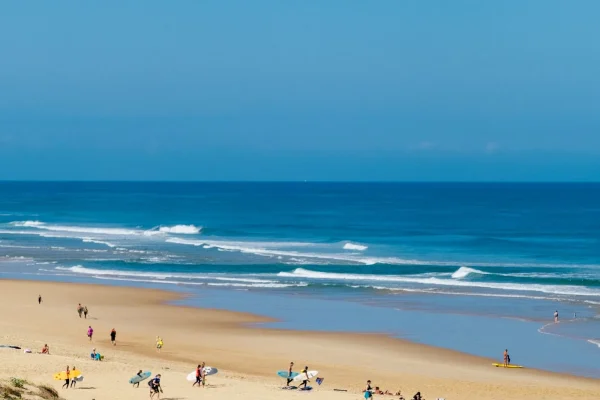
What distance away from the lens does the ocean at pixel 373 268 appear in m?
37.7

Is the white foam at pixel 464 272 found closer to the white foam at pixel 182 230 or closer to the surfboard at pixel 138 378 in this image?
the surfboard at pixel 138 378

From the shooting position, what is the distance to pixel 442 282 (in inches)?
2056

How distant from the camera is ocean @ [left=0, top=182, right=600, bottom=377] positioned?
3772 centimetres

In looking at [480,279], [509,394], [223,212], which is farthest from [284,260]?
[223,212]

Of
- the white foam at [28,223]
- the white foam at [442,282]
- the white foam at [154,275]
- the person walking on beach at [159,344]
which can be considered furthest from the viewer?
the white foam at [28,223]

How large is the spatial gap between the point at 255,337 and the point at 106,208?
345ft

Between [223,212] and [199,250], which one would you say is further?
[223,212]

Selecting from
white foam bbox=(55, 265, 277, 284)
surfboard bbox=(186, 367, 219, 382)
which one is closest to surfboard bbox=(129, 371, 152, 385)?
surfboard bbox=(186, 367, 219, 382)

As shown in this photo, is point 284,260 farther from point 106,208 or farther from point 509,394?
point 106,208

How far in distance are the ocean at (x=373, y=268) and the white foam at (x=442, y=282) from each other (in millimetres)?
72

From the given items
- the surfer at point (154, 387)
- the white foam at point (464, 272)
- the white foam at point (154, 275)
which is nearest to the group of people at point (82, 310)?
the white foam at point (154, 275)

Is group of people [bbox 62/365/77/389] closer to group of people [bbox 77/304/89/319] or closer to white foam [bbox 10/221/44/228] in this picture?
group of people [bbox 77/304/89/319]

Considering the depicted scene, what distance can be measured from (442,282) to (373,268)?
7.56 m

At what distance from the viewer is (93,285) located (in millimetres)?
50031
